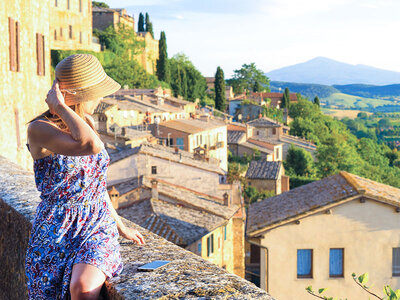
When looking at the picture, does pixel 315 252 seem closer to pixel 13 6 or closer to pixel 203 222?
pixel 203 222

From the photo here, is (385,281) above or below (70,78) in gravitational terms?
below

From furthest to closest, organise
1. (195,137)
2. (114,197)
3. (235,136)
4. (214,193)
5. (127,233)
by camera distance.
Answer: (235,136) < (195,137) < (214,193) < (114,197) < (127,233)

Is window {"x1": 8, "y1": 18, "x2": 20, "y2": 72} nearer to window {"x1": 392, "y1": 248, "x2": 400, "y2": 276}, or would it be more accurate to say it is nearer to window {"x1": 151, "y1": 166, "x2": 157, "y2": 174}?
window {"x1": 392, "y1": 248, "x2": 400, "y2": 276}

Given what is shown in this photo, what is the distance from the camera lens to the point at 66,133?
2438mm

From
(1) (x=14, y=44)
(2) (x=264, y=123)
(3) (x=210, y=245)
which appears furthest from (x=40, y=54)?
(2) (x=264, y=123)

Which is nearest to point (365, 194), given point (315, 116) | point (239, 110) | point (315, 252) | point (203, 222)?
point (315, 252)

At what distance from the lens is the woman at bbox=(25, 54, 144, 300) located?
2432 millimetres

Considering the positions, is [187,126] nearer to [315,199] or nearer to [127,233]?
[315,199]

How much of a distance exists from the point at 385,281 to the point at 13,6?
36.8 feet

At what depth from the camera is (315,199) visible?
14555mm

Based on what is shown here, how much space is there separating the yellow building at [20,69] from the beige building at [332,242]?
651 centimetres

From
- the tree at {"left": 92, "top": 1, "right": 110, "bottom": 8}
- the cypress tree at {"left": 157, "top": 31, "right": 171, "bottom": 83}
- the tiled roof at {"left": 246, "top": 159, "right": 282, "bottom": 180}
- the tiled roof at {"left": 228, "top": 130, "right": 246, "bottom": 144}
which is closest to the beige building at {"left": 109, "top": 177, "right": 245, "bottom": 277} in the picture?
the tiled roof at {"left": 246, "top": 159, "right": 282, "bottom": 180}

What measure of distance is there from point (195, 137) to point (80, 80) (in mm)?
36904

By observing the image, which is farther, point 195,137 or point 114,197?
point 195,137
